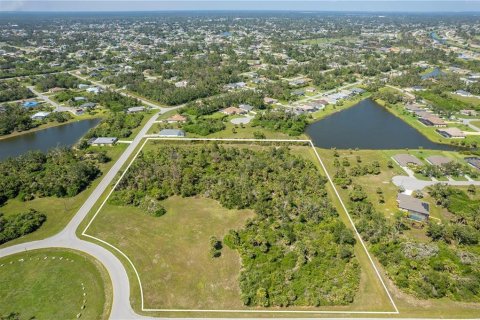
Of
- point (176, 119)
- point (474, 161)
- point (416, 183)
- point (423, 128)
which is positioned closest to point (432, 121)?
point (423, 128)

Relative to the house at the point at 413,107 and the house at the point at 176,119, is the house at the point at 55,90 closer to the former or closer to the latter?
the house at the point at 176,119

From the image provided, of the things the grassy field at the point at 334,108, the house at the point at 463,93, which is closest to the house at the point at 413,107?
the grassy field at the point at 334,108

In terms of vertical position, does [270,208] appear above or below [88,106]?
below

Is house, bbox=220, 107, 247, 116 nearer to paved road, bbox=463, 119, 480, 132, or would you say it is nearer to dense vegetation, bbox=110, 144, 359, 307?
dense vegetation, bbox=110, 144, 359, 307

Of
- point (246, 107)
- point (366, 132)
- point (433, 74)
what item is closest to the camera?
point (366, 132)

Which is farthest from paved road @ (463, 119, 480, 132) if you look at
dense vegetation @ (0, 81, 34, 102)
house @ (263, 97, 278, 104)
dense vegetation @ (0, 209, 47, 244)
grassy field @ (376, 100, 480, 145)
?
dense vegetation @ (0, 81, 34, 102)

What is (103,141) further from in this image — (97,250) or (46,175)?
(97,250)
